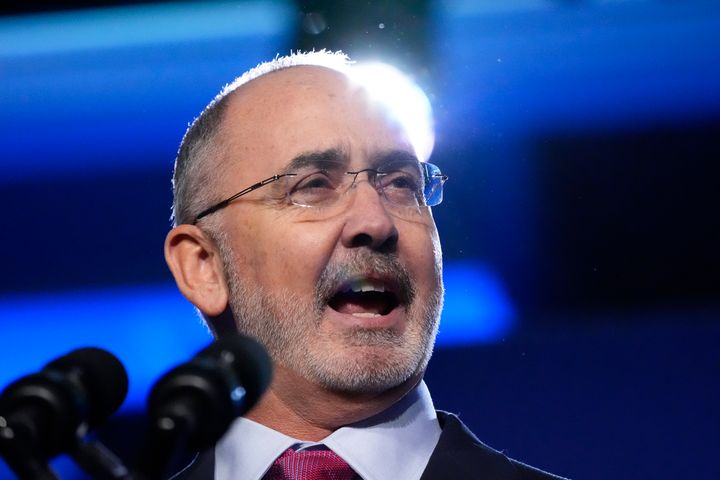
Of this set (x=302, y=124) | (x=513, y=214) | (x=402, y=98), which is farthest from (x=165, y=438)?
(x=513, y=214)

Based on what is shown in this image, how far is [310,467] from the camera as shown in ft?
5.56

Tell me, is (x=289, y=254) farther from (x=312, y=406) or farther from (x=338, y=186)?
(x=312, y=406)

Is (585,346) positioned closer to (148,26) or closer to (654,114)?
(654,114)

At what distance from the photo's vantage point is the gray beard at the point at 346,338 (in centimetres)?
173

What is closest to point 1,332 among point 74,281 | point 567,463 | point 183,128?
point 74,281

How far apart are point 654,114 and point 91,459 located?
78.8 inches

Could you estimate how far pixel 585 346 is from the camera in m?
2.44

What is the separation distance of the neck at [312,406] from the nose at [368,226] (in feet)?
0.93

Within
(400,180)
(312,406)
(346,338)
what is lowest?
(312,406)

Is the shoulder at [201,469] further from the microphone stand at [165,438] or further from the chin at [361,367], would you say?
the microphone stand at [165,438]

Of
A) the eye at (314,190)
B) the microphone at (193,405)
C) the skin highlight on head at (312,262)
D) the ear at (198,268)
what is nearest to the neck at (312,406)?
the skin highlight on head at (312,262)

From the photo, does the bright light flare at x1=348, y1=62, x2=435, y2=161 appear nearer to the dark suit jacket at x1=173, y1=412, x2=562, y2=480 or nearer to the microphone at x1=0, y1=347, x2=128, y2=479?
the dark suit jacket at x1=173, y1=412, x2=562, y2=480

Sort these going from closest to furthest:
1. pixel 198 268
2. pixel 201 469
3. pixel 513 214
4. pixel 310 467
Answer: pixel 310 467 < pixel 201 469 < pixel 198 268 < pixel 513 214

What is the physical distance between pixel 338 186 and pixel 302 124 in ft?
0.53
